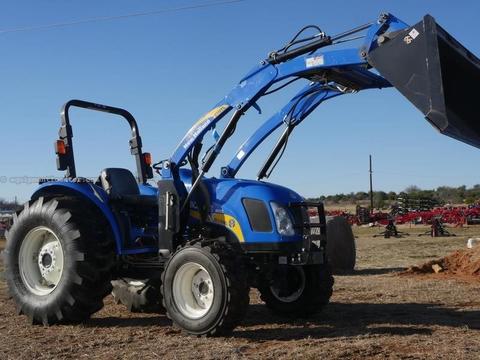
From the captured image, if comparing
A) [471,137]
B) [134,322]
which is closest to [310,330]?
[134,322]

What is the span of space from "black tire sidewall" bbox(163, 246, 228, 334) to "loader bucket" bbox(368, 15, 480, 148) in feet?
8.07

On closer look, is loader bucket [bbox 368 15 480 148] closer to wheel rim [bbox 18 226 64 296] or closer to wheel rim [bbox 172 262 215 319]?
wheel rim [bbox 172 262 215 319]

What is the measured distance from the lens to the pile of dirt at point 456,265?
12.7 metres

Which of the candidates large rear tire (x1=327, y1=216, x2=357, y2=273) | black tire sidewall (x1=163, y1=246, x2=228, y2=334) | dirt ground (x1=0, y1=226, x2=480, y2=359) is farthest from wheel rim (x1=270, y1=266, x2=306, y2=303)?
large rear tire (x1=327, y1=216, x2=357, y2=273)

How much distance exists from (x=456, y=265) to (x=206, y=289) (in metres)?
7.85

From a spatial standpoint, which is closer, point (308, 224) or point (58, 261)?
point (308, 224)

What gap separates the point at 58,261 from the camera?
7.80m

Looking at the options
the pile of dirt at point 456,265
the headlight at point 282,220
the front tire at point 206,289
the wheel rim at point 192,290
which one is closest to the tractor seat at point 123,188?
the front tire at point 206,289

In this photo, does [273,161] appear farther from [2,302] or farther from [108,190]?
[2,302]

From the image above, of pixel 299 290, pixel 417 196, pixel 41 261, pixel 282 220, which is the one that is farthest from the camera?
pixel 417 196

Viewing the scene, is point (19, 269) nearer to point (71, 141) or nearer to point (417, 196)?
point (71, 141)

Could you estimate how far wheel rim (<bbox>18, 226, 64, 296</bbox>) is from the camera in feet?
25.6

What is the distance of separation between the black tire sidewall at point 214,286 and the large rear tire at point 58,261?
36.5 inches

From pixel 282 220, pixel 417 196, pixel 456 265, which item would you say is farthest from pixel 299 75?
pixel 417 196
